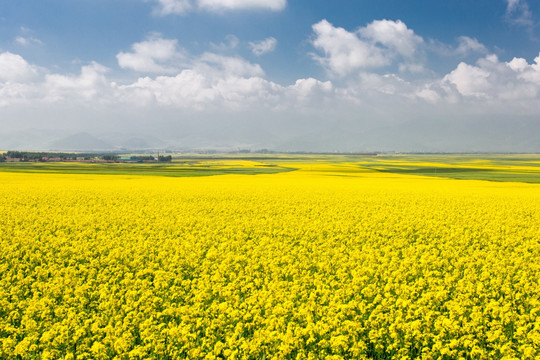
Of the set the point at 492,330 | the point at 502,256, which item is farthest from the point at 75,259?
the point at 502,256

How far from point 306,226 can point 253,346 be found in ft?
33.8

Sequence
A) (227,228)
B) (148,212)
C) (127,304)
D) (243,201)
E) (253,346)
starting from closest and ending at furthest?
(253,346) → (127,304) → (227,228) → (148,212) → (243,201)

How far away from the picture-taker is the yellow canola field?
6.12 m

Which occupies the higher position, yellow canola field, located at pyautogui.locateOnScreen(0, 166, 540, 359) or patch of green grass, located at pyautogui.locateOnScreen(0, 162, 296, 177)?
patch of green grass, located at pyautogui.locateOnScreen(0, 162, 296, 177)

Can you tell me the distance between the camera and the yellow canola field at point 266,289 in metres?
6.12

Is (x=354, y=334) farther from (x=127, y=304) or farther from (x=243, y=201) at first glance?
(x=243, y=201)

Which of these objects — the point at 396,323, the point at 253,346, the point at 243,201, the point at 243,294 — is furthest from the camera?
the point at 243,201

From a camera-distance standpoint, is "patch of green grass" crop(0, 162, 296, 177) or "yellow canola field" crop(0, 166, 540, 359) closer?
"yellow canola field" crop(0, 166, 540, 359)

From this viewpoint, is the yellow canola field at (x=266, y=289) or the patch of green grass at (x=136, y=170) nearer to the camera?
the yellow canola field at (x=266, y=289)

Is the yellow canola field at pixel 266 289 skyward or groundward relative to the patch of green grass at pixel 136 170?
groundward

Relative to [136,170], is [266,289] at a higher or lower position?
lower

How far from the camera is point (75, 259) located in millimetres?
10867

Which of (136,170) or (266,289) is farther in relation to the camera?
(136,170)

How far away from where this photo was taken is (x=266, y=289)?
339 inches
